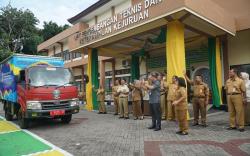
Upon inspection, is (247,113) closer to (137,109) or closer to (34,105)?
(137,109)

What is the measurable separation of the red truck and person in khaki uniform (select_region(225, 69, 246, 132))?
18.6 feet

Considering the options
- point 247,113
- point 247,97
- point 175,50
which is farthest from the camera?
point 175,50

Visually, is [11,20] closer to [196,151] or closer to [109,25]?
[109,25]

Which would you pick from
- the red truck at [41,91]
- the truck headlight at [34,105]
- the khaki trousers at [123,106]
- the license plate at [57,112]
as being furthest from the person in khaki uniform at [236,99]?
the truck headlight at [34,105]

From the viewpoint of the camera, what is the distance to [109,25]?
13.9m

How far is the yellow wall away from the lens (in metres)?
14.3

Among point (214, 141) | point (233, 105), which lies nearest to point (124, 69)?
point (233, 105)

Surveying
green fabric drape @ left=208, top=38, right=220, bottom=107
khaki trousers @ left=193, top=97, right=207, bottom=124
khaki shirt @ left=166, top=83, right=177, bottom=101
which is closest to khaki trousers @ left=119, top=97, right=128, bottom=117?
khaki shirt @ left=166, top=83, right=177, bottom=101

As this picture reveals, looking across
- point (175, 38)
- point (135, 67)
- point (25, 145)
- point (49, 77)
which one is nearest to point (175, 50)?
point (175, 38)

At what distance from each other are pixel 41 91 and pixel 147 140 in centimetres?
453

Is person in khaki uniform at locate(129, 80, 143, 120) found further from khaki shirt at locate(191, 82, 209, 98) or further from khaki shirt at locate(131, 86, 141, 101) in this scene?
khaki shirt at locate(191, 82, 209, 98)

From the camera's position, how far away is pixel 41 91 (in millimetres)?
10102

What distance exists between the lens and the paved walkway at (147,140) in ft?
21.3

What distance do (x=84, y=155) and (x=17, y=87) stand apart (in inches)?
247
